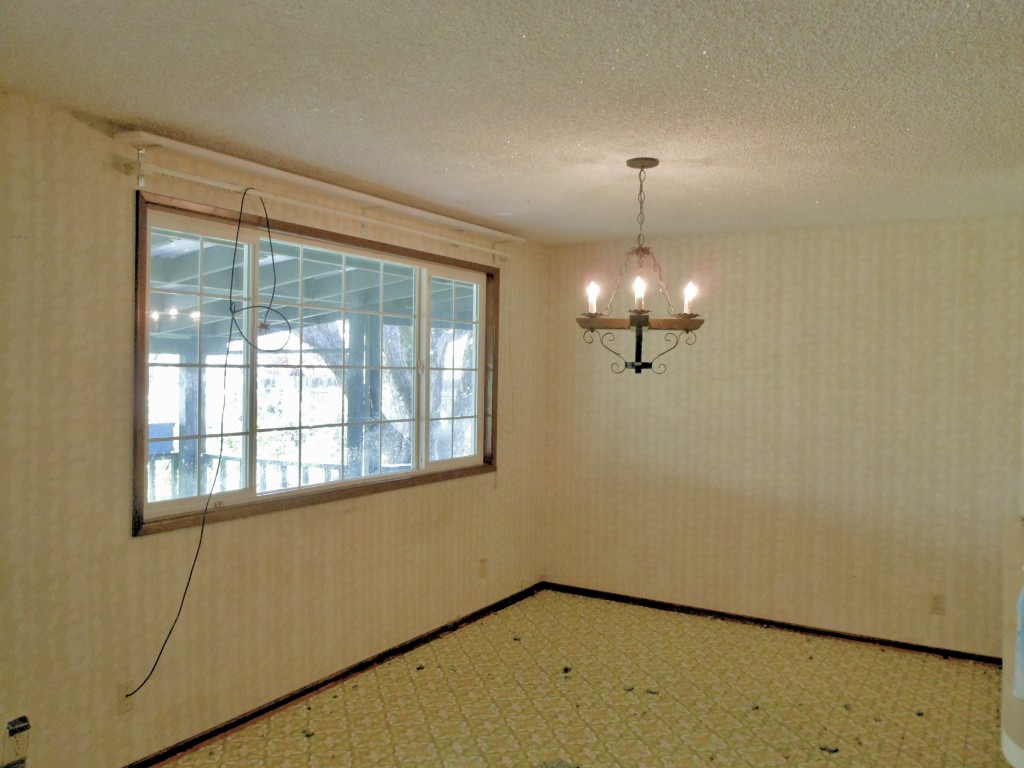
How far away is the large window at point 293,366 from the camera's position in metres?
3.01

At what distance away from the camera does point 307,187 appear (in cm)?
345

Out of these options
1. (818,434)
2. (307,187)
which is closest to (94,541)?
(307,187)

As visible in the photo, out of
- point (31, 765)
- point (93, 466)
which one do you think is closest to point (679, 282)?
point (93, 466)

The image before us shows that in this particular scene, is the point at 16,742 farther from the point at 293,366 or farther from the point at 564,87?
the point at 564,87

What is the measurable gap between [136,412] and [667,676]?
278 centimetres

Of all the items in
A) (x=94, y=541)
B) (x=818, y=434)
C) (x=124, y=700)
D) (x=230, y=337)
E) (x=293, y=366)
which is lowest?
(x=124, y=700)

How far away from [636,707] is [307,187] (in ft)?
9.30

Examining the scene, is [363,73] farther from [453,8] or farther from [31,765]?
[31,765]

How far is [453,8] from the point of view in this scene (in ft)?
5.87

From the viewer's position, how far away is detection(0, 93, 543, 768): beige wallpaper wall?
2510mm

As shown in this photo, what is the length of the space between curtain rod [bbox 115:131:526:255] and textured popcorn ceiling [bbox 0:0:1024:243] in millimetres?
62

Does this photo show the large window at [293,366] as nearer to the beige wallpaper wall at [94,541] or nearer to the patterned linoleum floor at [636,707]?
the beige wallpaper wall at [94,541]

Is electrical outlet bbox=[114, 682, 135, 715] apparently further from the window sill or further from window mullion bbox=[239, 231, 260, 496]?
window mullion bbox=[239, 231, 260, 496]

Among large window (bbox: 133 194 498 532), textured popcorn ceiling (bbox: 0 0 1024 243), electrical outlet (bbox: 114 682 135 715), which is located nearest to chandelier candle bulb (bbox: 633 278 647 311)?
textured popcorn ceiling (bbox: 0 0 1024 243)
